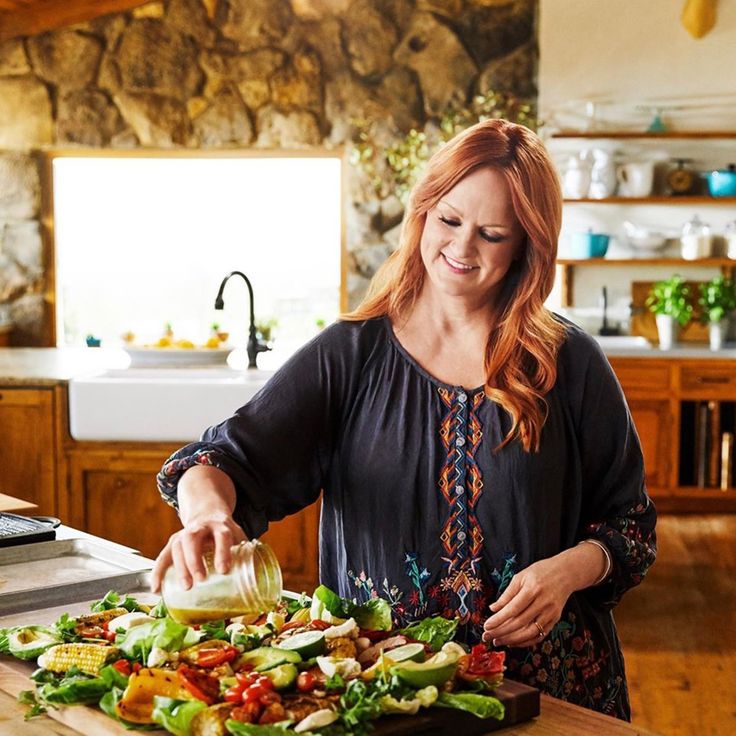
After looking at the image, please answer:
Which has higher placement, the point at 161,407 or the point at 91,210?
the point at 91,210

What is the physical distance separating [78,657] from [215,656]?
0.16 m

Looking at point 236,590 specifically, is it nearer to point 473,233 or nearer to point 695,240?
point 473,233

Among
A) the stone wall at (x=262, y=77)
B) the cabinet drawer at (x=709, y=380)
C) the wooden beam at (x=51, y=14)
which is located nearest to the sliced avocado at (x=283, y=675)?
the cabinet drawer at (x=709, y=380)

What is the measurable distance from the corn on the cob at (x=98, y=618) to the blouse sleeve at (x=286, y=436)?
21 centimetres

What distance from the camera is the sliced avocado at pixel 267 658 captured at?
4.01ft

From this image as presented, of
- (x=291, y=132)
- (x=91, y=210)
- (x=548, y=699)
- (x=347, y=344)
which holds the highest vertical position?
(x=291, y=132)

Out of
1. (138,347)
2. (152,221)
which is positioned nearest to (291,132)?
(152,221)

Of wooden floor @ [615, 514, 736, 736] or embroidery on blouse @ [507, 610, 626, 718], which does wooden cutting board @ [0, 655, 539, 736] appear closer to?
embroidery on blouse @ [507, 610, 626, 718]

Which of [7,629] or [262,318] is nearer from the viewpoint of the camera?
[7,629]

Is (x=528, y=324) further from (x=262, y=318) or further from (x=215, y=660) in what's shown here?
(x=262, y=318)

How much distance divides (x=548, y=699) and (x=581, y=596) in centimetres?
38

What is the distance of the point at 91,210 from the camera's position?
7496mm

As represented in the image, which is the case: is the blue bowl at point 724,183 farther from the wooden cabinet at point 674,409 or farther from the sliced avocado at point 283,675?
the sliced avocado at point 283,675

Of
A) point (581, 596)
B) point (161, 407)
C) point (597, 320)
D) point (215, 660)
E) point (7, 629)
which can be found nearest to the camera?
point (215, 660)
